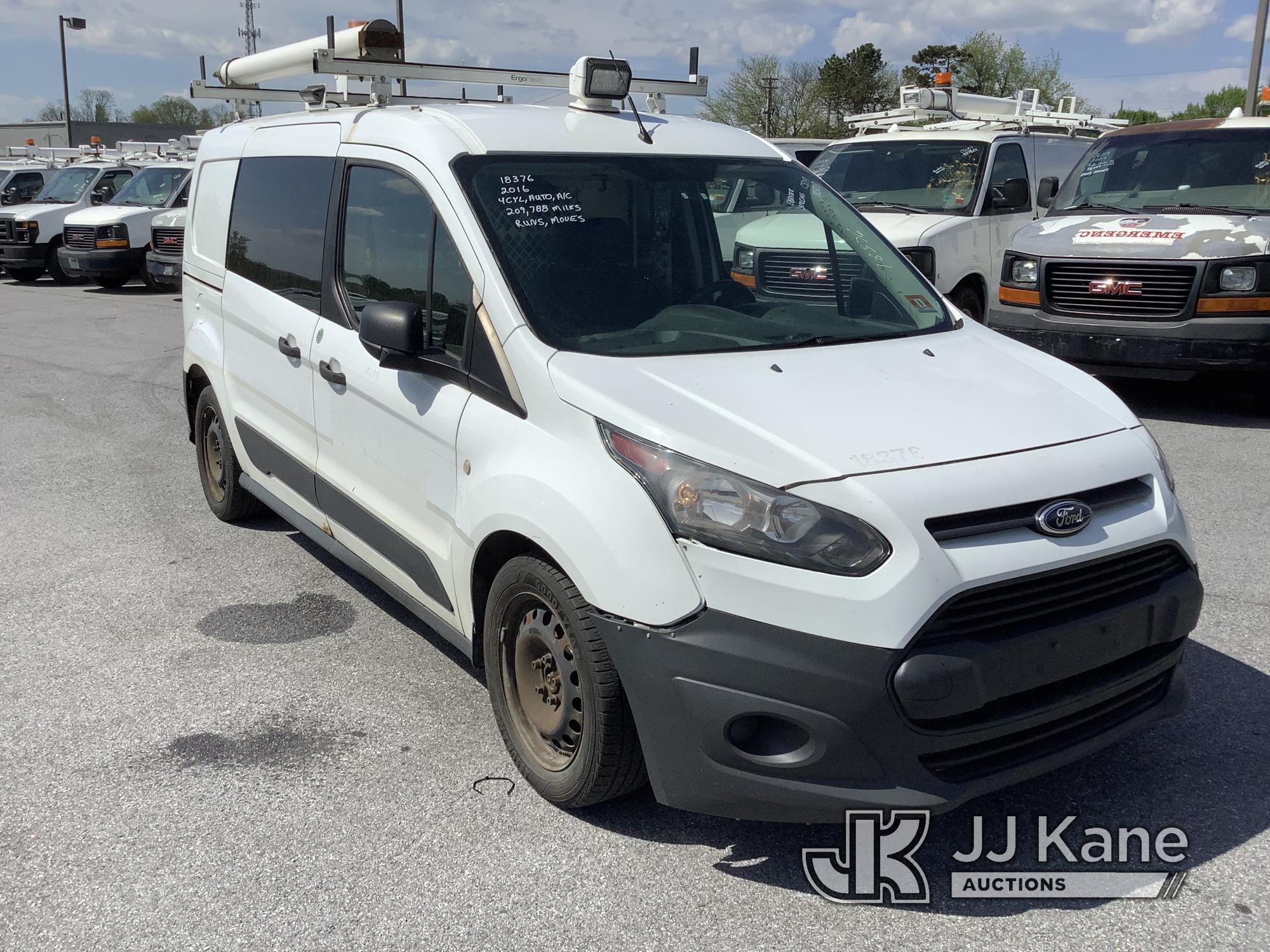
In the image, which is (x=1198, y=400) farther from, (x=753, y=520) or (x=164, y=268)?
(x=164, y=268)

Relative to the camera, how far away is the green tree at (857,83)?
47.0m

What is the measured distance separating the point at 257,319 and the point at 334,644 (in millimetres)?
1472

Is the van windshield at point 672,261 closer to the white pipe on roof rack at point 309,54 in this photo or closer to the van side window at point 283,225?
the van side window at point 283,225

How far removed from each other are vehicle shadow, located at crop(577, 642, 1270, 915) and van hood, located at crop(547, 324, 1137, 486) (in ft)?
3.53

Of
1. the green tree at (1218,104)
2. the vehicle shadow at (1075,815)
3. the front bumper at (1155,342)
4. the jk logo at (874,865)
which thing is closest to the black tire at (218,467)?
the vehicle shadow at (1075,815)

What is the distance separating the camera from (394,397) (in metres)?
3.88

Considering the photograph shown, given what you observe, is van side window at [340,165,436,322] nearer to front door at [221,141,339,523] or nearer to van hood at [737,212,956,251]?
front door at [221,141,339,523]

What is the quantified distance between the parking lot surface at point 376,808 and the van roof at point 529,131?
1.89 meters

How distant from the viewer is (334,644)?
4.62 m

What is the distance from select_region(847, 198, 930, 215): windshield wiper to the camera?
9812 mm

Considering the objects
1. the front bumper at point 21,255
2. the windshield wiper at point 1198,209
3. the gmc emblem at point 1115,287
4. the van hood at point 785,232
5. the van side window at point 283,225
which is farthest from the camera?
the front bumper at point 21,255

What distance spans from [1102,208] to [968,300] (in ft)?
4.56

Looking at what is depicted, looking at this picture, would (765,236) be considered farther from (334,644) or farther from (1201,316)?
(1201,316)

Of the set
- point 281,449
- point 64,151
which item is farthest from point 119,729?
point 64,151
